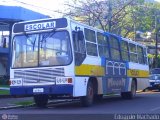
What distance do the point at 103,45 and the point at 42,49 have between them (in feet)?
12.9

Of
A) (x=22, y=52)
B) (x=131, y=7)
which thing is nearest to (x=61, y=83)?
(x=22, y=52)

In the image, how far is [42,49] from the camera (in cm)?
1728

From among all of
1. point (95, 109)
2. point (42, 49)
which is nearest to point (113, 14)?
point (42, 49)

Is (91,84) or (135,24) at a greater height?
(135,24)

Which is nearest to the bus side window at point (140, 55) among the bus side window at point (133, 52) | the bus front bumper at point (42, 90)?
the bus side window at point (133, 52)

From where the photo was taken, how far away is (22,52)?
17609mm

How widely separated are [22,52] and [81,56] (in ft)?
7.63

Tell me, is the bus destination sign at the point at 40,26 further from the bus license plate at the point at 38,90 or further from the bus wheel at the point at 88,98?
the bus wheel at the point at 88,98

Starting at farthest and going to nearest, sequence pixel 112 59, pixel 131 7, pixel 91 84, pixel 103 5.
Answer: pixel 131 7, pixel 103 5, pixel 112 59, pixel 91 84

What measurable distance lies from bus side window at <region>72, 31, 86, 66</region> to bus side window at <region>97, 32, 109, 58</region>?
2.06m

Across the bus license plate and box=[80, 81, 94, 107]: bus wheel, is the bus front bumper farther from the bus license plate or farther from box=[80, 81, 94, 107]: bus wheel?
box=[80, 81, 94, 107]: bus wheel

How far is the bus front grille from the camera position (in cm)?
1673

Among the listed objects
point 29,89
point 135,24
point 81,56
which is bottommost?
point 29,89

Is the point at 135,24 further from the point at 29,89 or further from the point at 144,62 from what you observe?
the point at 29,89
